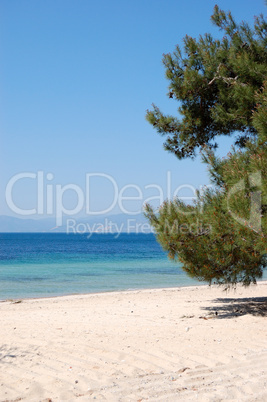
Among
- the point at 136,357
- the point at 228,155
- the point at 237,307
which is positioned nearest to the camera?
the point at 136,357

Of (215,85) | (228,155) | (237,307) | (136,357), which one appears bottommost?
(237,307)

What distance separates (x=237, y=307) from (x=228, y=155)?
4182 millimetres

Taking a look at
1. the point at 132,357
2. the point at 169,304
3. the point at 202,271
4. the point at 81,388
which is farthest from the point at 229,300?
the point at 81,388

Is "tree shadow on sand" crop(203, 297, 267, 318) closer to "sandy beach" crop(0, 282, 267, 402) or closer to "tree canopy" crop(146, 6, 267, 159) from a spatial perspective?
"sandy beach" crop(0, 282, 267, 402)

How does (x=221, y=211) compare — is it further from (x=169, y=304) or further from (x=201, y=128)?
(x=169, y=304)

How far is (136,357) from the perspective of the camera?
5109 mm

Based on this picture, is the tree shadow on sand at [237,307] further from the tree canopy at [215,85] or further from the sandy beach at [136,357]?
the tree canopy at [215,85]

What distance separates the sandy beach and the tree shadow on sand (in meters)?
0.12

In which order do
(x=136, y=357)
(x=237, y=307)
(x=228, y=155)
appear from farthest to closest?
1. (x=237, y=307)
2. (x=228, y=155)
3. (x=136, y=357)

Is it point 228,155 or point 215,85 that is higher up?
point 215,85

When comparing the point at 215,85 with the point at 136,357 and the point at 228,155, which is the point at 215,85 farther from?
the point at 136,357

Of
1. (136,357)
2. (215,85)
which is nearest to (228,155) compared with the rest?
(215,85)

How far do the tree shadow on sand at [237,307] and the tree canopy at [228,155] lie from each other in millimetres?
1039

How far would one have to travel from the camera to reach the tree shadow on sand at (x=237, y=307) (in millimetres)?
8516
